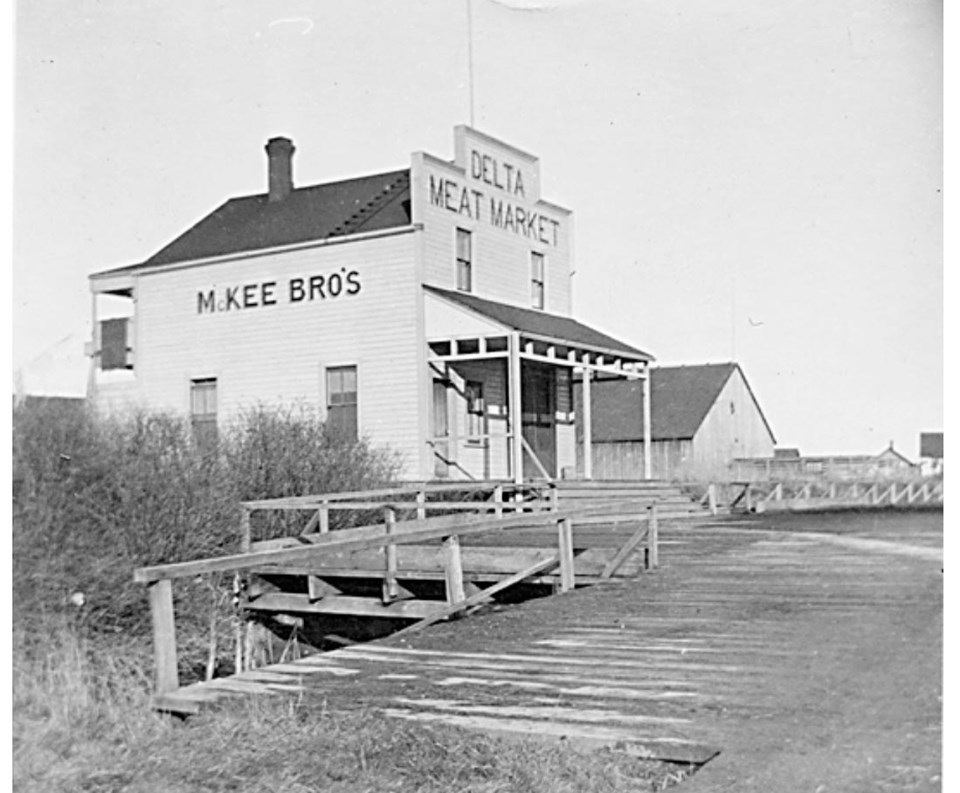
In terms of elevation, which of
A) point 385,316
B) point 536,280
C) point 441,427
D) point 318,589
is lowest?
point 318,589

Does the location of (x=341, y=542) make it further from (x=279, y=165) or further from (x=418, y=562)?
(x=418, y=562)

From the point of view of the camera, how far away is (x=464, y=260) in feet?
48.1

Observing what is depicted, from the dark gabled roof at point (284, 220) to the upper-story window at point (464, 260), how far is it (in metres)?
4.55

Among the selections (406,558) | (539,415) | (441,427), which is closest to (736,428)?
(406,558)

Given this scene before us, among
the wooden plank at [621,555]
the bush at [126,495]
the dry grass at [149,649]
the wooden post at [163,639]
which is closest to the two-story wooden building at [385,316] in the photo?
the bush at [126,495]

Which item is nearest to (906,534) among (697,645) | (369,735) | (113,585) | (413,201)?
(697,645)

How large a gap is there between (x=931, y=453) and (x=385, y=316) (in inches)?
269

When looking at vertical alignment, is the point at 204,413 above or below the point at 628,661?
above

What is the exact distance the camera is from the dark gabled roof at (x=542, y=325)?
544 inches

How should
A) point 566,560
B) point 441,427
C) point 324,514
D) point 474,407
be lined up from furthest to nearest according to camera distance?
point 474,407 < point 441,427 < point 566,560 < point 324,514

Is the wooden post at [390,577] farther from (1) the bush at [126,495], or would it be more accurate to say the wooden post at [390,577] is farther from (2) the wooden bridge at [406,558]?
(1) the bush at [126,495]

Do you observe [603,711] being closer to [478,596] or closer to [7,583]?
[7,583]

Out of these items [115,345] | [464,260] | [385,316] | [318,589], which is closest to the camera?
[115,345]

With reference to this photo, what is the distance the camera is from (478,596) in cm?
827
